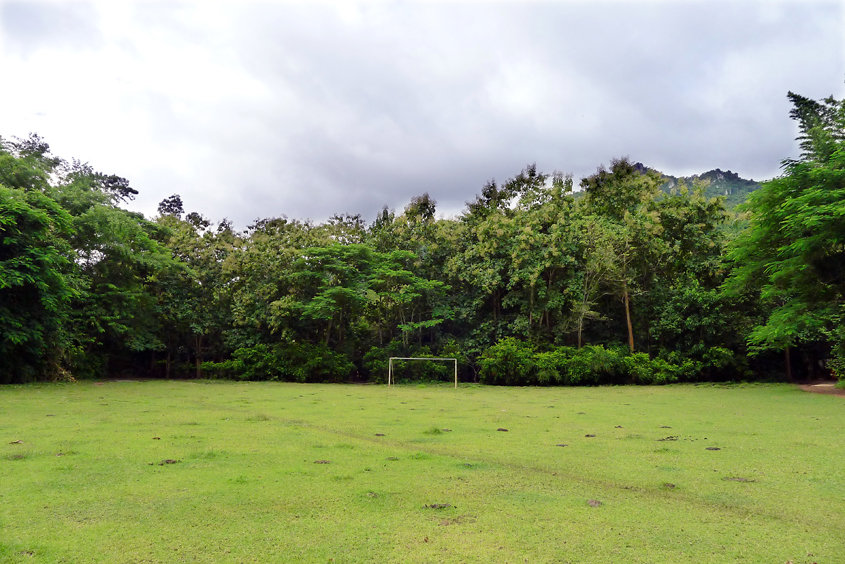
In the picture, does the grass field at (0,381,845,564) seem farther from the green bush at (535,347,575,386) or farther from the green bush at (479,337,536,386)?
the green bush at (479,337,536,386)

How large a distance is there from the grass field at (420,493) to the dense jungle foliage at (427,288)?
9150 millimetres

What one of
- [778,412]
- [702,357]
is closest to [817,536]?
[778,412]

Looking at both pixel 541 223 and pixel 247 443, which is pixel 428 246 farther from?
pixel 247 443

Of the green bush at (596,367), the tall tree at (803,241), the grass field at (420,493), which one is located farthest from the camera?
the green bush at (596,367)

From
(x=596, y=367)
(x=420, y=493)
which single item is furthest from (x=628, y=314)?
(x=420, y=493)

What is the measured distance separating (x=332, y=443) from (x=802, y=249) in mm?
10235

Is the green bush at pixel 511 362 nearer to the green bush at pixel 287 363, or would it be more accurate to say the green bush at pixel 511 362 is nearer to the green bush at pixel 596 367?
the green bush at pixel 596 367

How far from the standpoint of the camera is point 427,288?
1773cm

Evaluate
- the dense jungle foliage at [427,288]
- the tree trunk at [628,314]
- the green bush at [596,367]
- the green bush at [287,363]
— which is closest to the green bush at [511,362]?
the dense jungle foliage at [427,288]

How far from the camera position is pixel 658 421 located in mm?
6277

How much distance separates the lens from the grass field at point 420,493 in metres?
2.04

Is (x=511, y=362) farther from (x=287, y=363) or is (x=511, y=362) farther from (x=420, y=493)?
(x=420, y=493)

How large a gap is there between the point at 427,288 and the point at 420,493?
587 inches

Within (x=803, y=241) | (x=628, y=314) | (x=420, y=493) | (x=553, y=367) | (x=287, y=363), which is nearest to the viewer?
(x=420, y=493)
